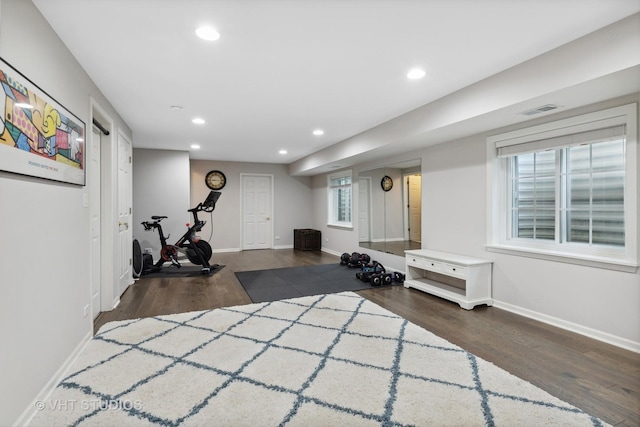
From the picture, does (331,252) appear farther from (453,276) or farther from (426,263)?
(453,276)

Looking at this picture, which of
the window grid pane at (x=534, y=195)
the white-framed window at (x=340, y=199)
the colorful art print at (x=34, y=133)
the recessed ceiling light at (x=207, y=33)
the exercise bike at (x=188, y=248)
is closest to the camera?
the colorful art print at (x=34, y=133)

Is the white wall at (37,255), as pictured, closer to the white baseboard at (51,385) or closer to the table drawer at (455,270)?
the white baseboard at (51,385)

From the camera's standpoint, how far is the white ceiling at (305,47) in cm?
195

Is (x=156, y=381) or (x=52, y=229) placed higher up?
(x=52, y=229)

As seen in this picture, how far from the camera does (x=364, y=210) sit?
6527 mm

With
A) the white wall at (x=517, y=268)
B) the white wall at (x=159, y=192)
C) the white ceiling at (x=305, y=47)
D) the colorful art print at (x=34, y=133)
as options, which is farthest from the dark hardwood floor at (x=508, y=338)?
the white ceiling at (x=305, y=47)

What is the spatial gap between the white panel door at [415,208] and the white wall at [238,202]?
4.08 m

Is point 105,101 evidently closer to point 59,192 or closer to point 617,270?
point 59,192

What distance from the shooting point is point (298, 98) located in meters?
3.56

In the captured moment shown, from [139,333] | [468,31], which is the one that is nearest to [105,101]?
[139,333]

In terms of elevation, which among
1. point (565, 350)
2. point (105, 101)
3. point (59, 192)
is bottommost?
point (565, 350)

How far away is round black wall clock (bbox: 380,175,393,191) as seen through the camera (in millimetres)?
5819

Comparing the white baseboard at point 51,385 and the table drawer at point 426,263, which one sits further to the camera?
the table drawer at point 426,263

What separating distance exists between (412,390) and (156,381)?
1674 millimetres
